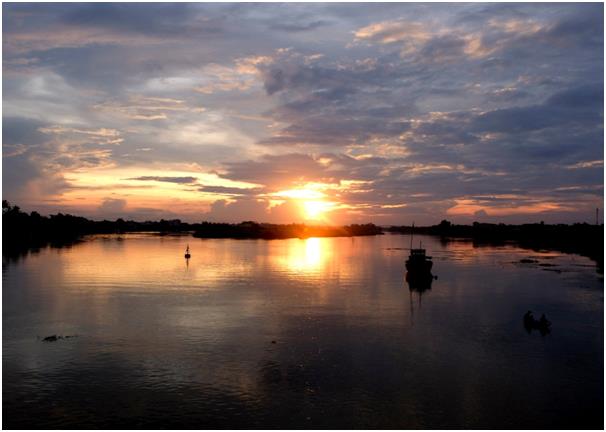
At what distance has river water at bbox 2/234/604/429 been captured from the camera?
32.6 m

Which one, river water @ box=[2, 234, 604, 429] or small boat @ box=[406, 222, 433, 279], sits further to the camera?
small boat @ box=[406, 222, 433, 279]

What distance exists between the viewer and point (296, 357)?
44438 mm

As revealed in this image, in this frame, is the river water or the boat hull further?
the boat hull

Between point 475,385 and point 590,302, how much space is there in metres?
47.8

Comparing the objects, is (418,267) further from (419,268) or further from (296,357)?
(296,357)

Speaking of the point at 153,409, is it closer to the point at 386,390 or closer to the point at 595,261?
the point at 386,390

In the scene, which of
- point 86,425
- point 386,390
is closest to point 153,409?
point 86,425

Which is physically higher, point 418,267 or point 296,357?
point 418,267

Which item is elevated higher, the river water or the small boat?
the small boat

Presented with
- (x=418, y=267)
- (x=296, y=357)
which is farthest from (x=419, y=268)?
(x=296, y=357)

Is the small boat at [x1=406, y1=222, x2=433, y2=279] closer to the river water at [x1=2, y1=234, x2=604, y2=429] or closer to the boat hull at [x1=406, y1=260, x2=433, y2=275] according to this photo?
the boat hull at [x1=406, y1=260, x2=433, y2=275]

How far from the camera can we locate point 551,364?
141 ft

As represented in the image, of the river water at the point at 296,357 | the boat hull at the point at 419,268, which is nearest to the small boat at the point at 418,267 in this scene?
the boat hull at the point at 419,268

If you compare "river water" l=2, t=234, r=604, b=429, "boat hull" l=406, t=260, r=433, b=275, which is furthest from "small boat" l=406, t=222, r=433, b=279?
"river water" l=2, t=234, r=604, b=429
